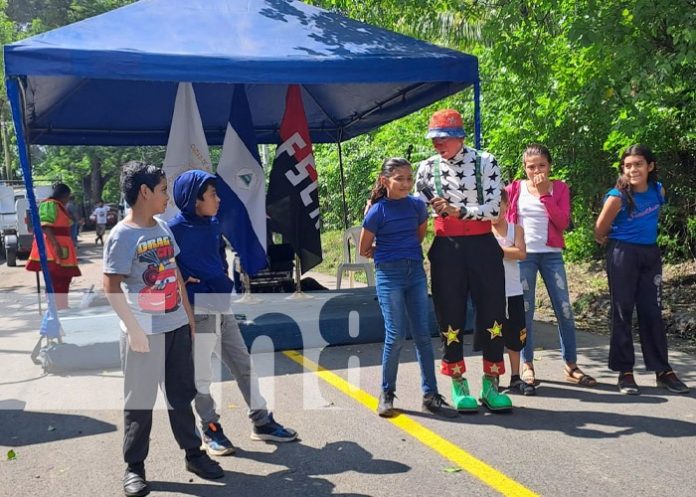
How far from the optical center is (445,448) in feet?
14.1

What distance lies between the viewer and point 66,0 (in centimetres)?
3753

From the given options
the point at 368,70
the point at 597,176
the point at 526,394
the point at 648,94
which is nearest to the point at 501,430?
the point at 526,394

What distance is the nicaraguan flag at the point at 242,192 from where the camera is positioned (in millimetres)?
8219

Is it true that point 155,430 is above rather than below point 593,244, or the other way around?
below

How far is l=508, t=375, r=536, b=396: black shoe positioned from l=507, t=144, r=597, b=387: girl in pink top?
8cm

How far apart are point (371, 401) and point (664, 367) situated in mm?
2262

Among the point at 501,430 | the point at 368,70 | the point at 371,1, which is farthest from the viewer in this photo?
the point at 371,1

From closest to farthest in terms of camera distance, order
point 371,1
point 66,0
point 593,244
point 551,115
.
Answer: point 551,115 → point 371,1 → point 593,244 → point 66,0

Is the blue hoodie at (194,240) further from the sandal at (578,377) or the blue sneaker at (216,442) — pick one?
the sandal at (578,377)

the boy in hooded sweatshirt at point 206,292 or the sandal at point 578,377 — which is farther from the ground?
the boy in hooded sweatshirt at point 206,292

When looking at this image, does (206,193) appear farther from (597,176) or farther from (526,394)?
(597,176)

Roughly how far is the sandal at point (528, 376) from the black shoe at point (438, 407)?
2.84 ft

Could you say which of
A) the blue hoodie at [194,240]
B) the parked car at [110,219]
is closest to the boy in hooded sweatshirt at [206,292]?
the blue hoodie at [194,240]

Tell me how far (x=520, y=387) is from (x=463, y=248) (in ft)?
4.43
